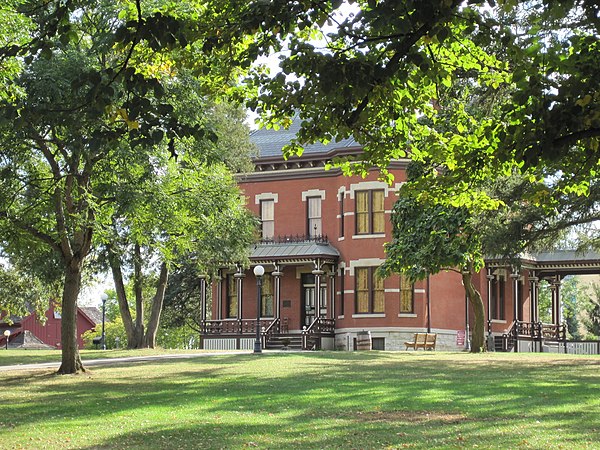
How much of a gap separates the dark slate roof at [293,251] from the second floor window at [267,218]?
2.88ft

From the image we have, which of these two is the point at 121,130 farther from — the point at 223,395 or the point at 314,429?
the point at 223,395

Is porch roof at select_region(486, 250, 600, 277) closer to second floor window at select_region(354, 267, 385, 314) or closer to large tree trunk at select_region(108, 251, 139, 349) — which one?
second floor window at select_region(354, 267, 385, 314)

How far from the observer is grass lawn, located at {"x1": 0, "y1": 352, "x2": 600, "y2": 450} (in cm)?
1301

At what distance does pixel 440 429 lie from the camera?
13.7m

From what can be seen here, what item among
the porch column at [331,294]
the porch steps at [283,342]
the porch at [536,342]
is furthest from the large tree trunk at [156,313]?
the porch at [536,342]

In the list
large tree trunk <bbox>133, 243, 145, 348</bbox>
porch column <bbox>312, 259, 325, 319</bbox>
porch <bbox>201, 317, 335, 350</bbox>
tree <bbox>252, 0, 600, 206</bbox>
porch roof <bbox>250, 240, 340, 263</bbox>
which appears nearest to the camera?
tree <bbox>252, 0, 600, 206</bbox>

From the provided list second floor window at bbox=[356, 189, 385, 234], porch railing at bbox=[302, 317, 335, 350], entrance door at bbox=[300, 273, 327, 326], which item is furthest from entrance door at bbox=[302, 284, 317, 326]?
second floor window at bbox=[356, 189, 385, 234]

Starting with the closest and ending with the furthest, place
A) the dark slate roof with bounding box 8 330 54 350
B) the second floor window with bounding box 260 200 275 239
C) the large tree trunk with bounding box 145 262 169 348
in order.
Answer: the large tree trunk with bounding box 145 262 169 348
the second floor window with bounding box 260 200 275 239
the dark slate roof with bounding box 8 330 54 350

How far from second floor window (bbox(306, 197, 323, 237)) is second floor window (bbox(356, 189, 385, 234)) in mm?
2467

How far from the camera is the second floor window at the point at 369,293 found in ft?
143

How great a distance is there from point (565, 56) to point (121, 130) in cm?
531

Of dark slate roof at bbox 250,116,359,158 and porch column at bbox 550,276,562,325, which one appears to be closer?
dark slate roof at bbox 250,116,359,158

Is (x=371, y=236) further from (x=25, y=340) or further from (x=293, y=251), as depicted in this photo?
(x=25, y=340)

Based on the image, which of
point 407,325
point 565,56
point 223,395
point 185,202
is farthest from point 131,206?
point 407,325
